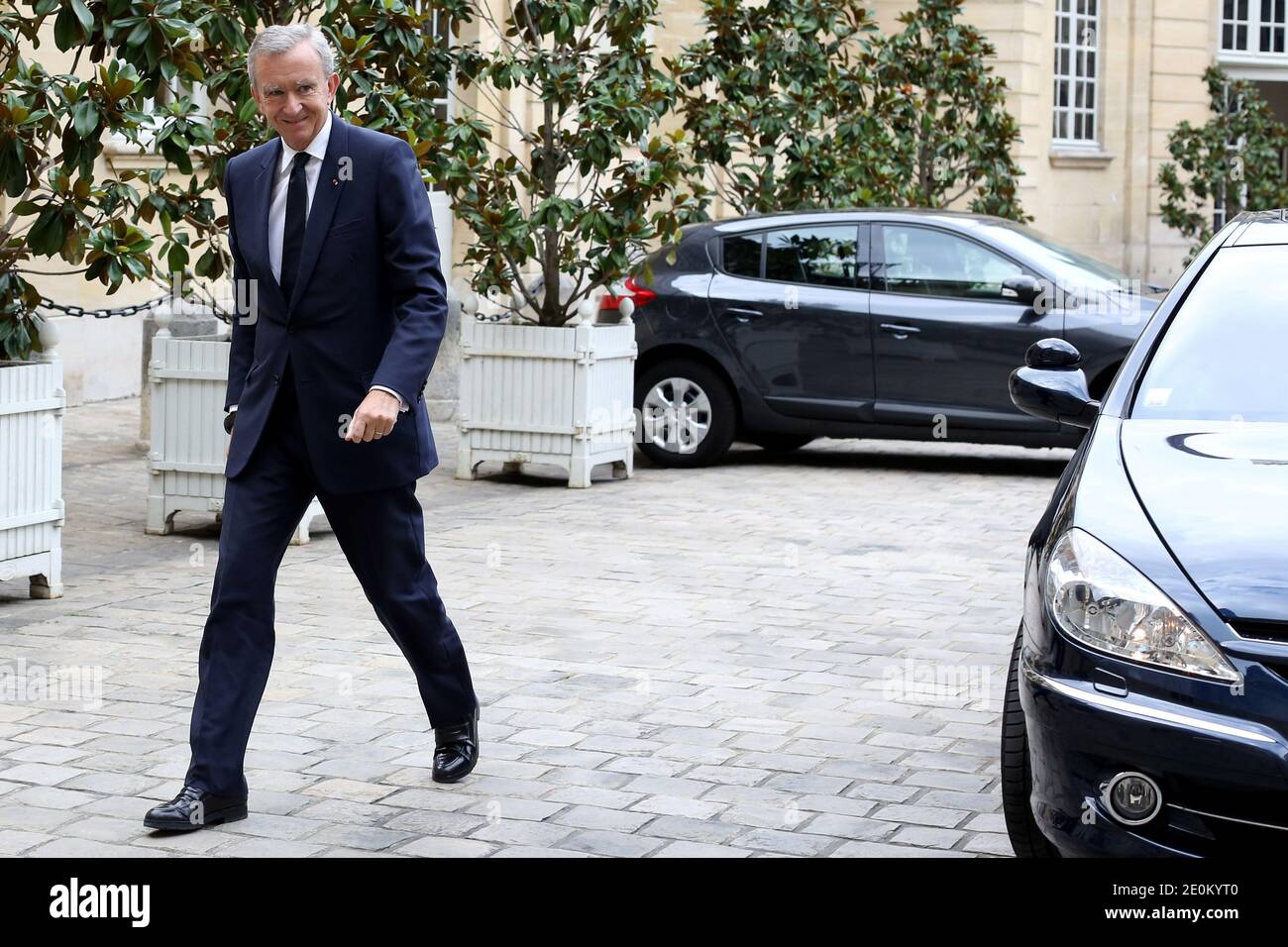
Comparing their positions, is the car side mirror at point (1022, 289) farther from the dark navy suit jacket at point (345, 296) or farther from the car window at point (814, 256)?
the dark navy suit jacket at point (345, 296)

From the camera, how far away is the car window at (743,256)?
12852 millimetres

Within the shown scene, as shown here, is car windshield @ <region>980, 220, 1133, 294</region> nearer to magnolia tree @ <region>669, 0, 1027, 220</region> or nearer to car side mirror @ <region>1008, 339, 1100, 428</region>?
magnolia tree @ <region>669, 0, 1027, 220</region>

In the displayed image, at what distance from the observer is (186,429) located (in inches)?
370

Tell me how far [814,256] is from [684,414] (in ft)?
4.41

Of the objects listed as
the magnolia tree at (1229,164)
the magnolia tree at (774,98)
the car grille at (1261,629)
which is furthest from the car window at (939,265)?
the magnolia tree at (1229,164)

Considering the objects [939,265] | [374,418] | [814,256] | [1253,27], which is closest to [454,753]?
[374,418]

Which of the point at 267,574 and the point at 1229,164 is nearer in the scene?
the point at 267,574

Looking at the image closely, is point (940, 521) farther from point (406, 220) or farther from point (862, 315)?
Answer: point (406, 220)

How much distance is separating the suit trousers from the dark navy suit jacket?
49 mm

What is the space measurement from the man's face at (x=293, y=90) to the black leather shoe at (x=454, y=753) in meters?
1.62

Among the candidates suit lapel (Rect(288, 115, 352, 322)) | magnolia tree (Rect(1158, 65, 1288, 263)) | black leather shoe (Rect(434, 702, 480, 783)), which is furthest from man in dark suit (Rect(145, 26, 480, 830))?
magnolia tree (Rect(1158, 65, 1288, 263))

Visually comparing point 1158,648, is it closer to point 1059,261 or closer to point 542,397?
point 542,397

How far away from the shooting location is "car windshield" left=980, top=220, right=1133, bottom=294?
1219 centimetres
